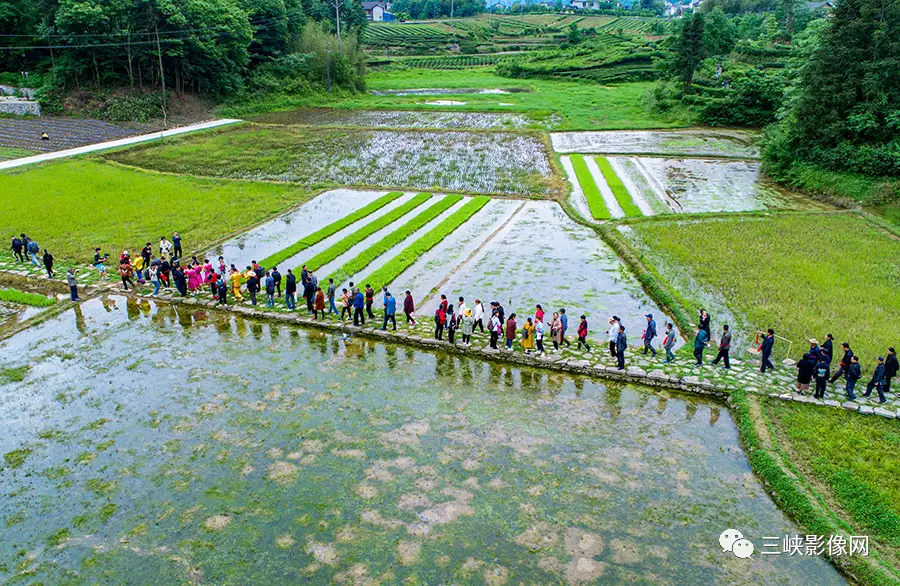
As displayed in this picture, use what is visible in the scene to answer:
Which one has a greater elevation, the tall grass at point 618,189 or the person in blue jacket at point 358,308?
the tall grass at point 618,189

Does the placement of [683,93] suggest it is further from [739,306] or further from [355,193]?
[739,306]

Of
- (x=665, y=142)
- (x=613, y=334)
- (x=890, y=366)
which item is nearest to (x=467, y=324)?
(x=613, y=334)

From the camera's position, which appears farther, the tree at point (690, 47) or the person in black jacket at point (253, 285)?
the tree at point (690, 47)

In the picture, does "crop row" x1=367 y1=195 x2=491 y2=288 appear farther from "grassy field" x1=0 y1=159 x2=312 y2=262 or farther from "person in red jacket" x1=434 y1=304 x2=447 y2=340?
"grassy field" x1=0 y1=159 x2=312 y2=262

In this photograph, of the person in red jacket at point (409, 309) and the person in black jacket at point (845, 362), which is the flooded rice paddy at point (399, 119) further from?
the person in black jacket at point (845, 362)

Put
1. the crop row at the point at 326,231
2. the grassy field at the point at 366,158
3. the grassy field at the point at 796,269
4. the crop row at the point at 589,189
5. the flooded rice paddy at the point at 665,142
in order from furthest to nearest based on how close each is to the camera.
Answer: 1. the flooded rice paddy at the point at 665,142
2. the grassy field at the point at 366,158
3. the crop row at the point at 589,189
4. the crop row at the point at 326,231
5. the grassy field at the point at 796,269

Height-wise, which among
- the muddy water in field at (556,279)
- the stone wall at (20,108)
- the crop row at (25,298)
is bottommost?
the crop row at (25,298)

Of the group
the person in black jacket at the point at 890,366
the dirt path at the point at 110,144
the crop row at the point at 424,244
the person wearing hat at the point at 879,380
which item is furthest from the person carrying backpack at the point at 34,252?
the person in black jacket at the point at 890,366

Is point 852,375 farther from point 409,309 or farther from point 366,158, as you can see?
point 366,158
